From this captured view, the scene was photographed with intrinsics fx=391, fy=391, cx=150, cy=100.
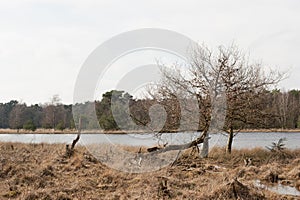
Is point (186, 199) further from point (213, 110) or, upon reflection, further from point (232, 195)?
point (213, 110)

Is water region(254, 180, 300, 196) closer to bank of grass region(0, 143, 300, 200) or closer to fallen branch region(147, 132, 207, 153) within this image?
bank of grass region(0, 143, 300, 200)

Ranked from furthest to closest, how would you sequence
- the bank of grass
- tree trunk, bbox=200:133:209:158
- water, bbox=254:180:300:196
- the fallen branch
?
tree trunk, bbox=200:133:209:158 → the fallen branch → water, bbox=254:180:300:196 → the bank of grass

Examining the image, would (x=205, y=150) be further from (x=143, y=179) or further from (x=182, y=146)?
(x=143, y=179)

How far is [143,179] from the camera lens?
1140 centimetres

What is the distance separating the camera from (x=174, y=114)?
17031mm

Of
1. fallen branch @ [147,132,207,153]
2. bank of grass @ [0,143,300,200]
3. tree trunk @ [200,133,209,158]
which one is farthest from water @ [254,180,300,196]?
tree trunk @ [200,133,209,158]

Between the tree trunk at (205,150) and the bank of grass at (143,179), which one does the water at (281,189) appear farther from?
the tree trunk at (205,150)

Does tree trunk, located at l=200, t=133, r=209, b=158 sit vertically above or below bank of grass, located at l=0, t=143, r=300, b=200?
above

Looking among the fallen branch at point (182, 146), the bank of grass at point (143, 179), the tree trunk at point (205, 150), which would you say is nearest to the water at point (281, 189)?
the bank of grass at point (143, 179)

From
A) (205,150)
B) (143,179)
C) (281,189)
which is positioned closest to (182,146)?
(205,150)

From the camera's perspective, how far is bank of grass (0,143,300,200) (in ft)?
29.8

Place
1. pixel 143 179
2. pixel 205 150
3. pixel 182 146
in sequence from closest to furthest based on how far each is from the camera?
pixel 143 179
pixel 182 146
pixel 205 150

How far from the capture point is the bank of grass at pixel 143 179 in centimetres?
909

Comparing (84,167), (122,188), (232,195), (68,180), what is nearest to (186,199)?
(232,195)
